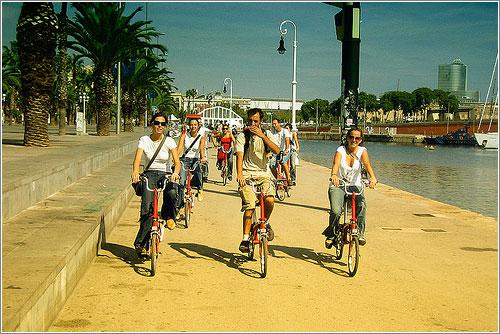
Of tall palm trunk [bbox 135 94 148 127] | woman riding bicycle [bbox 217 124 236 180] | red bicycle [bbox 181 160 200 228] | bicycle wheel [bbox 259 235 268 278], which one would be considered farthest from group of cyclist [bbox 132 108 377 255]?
tall palm trunk [bbox 135 94 148 127]

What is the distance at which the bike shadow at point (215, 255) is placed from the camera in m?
8.06

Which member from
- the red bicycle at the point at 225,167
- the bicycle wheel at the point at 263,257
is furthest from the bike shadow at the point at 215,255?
the red bicycle at the point at 225,167

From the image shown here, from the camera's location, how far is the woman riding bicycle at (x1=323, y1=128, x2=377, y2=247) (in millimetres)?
8242

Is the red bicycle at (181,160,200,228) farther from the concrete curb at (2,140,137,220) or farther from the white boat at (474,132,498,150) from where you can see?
the white boat at (474,132,498,150)

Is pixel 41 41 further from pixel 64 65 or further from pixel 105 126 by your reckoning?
pixel 105 126

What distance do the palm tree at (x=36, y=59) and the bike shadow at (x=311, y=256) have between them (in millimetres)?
12800

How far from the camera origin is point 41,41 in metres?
19.9

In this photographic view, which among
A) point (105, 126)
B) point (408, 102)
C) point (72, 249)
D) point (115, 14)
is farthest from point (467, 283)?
point (408, 102)

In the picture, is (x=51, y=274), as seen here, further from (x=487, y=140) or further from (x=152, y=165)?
(x=487, y=140)

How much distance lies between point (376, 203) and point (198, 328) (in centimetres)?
1071

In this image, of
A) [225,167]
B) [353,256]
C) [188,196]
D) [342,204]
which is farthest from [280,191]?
[353,256]

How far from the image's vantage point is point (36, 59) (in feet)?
65.8

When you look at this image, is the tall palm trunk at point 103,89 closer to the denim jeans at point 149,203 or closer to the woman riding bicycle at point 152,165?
the denim jeans at point 149,203

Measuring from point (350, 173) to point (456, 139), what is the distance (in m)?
114
